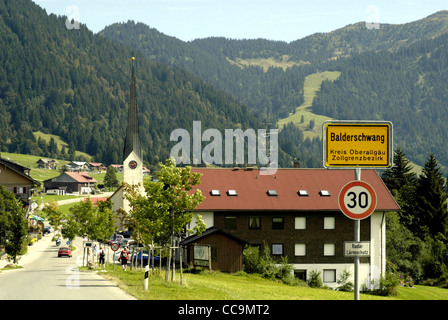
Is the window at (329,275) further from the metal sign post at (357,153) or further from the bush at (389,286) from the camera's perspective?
the metal sign post at (357,153)

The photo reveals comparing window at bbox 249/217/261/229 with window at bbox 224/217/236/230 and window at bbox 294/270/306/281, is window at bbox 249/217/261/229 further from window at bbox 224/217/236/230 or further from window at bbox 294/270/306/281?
window at bbox 294/270/306/281

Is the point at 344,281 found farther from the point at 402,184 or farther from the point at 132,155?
the point at 132,155

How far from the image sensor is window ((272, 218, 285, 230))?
212 ft

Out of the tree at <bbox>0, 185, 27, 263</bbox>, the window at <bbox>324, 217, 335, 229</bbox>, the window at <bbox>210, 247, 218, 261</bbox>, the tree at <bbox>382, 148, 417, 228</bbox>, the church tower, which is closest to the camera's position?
the tree at <bbox>0, 185, 27, 263</bbox>

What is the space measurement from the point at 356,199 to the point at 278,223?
50419mm

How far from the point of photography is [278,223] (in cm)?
6488

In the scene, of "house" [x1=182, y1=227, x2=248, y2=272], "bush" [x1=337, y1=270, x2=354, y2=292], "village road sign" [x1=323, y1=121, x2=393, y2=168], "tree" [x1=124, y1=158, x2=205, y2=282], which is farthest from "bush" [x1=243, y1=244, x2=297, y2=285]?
"village road sign" [x1=323, y1=121, x2=393, y2=168]

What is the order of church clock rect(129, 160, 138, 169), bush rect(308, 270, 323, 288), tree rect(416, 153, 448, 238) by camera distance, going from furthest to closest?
church clock rect(129, 160, 138, 169) < tree rect(416, 153, 448, 238) < bush rect(308, 270, 323, 288)

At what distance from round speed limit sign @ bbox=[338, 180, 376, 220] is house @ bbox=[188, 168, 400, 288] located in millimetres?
48601

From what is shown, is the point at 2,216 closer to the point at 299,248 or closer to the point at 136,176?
the point at 299,248

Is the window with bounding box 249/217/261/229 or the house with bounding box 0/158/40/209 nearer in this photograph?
the window with bounding box 249/217/261/229

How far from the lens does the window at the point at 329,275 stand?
6394 cm

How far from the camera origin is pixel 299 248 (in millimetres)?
64500
